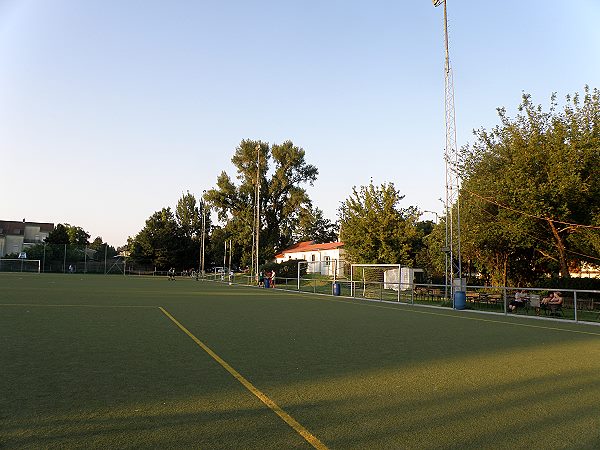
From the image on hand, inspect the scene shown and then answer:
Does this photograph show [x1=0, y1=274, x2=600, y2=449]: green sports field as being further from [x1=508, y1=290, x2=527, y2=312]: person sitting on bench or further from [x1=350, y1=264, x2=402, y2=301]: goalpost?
[x1=350, y1=264, x2=402, y2=301]: goalpost

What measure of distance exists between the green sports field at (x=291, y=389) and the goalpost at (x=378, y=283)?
14.8 m

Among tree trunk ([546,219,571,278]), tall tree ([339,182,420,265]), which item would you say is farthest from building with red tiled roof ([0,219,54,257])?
tree trunk ([546,219,571,278])

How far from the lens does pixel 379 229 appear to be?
43625mm

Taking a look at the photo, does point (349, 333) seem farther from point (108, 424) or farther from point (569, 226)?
point (569, 226)

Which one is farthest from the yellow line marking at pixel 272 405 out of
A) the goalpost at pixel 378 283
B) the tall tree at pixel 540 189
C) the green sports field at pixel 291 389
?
the tall tree at pixel 540 189

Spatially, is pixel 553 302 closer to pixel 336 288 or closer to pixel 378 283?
pixel 378 283

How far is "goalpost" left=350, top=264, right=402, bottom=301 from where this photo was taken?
2764 centimetres

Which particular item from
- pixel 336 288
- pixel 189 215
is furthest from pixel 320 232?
pixel 336 288

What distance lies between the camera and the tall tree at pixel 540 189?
86.5ft

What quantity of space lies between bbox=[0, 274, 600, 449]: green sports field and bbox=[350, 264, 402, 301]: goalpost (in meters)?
14.8

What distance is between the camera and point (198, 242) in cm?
9581

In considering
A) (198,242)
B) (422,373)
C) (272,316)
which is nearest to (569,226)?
(272,316)

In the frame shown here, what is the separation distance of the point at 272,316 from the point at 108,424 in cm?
1182

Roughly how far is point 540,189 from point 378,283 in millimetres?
9391
